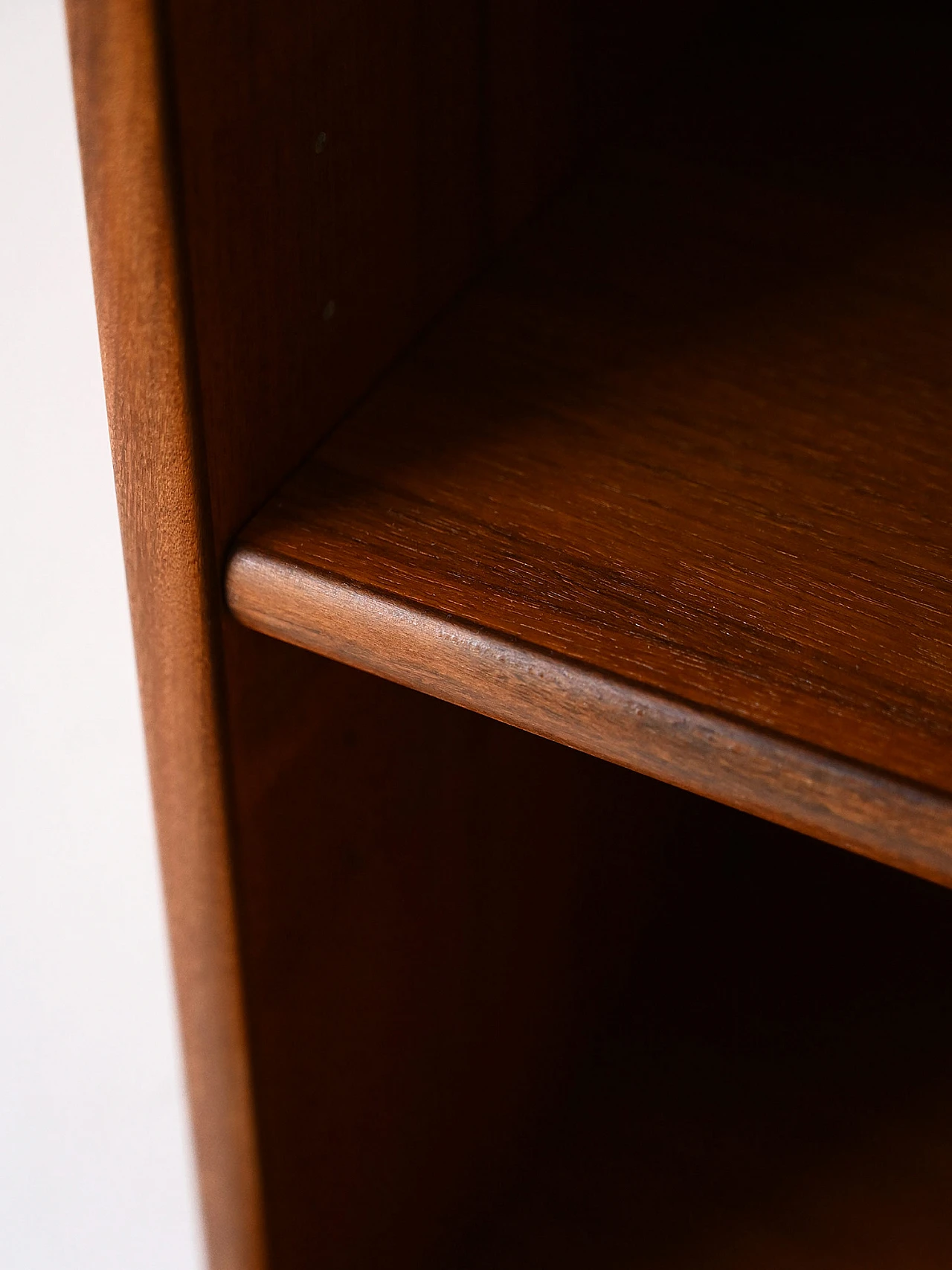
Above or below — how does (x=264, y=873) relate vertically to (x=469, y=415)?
below

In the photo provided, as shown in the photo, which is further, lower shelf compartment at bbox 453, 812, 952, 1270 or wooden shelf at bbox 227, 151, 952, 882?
lower shelf compartment at bbox 453, 812, 952, 1270

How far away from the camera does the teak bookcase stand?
30 centimetres

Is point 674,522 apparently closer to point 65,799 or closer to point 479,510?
point 479,510

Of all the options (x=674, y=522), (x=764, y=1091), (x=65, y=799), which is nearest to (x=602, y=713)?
(x=674, y=522)

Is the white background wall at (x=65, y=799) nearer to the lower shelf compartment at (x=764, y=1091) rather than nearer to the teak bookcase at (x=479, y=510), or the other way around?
the teak bookcase at (x=479, y=510)

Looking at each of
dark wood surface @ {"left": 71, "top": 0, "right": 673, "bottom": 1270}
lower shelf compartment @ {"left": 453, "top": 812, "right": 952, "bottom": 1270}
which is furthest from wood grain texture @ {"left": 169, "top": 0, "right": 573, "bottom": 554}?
lower shelf compartment @ {"left": 453, "top": 812, "right": 952, "bottom": 1270}

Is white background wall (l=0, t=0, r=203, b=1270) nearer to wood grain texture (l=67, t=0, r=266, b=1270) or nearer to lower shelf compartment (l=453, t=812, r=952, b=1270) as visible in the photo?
wood grain texture (l=67, t=0, r=266, b=1270)

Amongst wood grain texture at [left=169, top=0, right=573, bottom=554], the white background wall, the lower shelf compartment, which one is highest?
wood grain texture at [left=169, top=0, right=573, bottom=554]

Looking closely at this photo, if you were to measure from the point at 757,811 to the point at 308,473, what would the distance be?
0.13m

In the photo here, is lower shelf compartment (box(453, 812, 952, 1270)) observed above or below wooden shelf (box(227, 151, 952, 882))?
below

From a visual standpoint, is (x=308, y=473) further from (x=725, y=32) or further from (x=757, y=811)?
(x=725, y=32)

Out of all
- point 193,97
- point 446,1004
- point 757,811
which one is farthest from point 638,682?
point 446,1004

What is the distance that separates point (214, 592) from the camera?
34 cm

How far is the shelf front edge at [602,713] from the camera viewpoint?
0.28 metres
